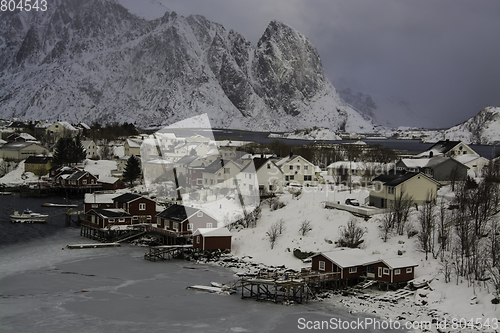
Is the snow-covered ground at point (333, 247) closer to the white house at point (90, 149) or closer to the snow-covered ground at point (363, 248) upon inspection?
the snow-covered ground at point (363, 248)

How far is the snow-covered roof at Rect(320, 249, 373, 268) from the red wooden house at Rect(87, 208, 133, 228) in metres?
18.7

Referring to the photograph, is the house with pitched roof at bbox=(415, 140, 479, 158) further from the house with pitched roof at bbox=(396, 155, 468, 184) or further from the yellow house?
the yellow house

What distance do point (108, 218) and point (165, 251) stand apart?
7790 millimetres

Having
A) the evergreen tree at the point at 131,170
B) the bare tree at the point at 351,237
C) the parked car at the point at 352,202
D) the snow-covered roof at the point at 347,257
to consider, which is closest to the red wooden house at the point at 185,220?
the bare tree at the point at 351,237

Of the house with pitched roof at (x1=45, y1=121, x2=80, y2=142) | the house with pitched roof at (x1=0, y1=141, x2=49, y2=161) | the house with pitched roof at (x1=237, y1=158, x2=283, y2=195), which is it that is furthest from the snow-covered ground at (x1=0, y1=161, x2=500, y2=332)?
the house with pitched roof at (x1=45, y1=121, x2=80, y2=142)

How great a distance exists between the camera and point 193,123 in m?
→ 196

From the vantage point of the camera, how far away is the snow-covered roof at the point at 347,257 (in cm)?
2475

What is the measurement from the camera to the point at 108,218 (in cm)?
3747

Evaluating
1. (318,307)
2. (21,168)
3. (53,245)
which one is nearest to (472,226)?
(318,307)

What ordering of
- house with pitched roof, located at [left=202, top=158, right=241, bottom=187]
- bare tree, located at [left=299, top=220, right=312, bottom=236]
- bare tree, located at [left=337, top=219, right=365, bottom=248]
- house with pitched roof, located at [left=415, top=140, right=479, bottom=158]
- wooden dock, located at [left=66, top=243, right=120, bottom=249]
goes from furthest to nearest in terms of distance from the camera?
1. house with pitched roof, located at [left=415, top=140, right=479, bottom=158]
2. house with pitched roof, located at [left=202, top=158, right=241, bottom=187]
3. wooden dock, located at [left=66, top=243, right=120, bottom=249]
4. bare tree, located at [left=299, top=220, right=312, bottom=236]
5. bare tree, located at [left=337, top=219, right=365, bottom=248]

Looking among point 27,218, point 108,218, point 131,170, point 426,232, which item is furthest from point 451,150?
point 27,218

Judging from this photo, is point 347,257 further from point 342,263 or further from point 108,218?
point 108,218

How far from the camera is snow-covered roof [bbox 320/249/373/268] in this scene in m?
24.8

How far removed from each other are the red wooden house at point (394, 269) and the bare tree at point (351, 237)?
4517mm
